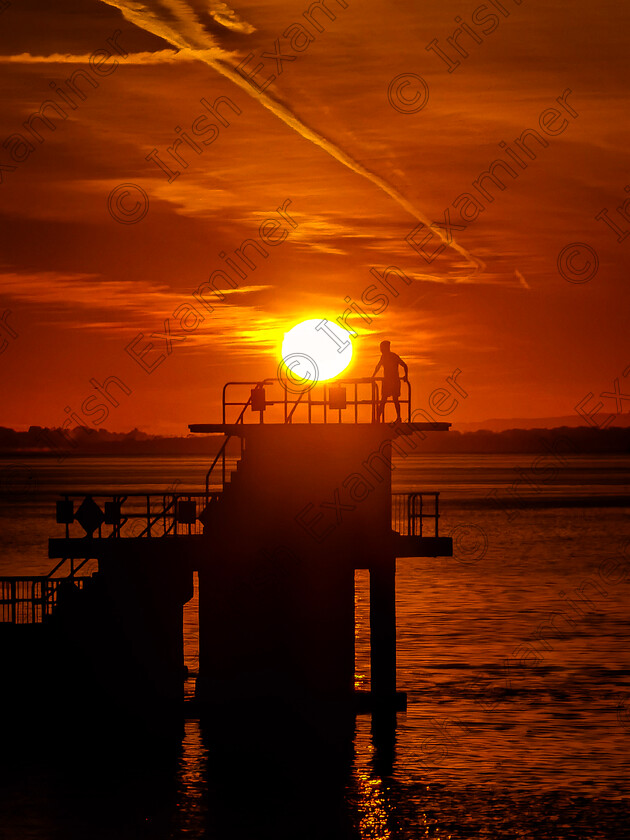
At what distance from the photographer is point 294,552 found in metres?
30.9

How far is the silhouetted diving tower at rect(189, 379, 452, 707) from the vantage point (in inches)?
1208

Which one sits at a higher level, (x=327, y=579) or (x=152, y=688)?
(x=327, y=579)

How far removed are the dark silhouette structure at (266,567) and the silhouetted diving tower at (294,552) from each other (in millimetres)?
26

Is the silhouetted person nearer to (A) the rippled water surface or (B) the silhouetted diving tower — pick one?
(B) the silhouetted diving tower

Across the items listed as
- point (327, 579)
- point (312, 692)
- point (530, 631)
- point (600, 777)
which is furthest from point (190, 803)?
point (530, 631)

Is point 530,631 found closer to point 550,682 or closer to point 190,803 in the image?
point 550,682

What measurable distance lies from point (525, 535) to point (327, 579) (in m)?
92.5

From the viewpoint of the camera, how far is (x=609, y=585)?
7450cm
